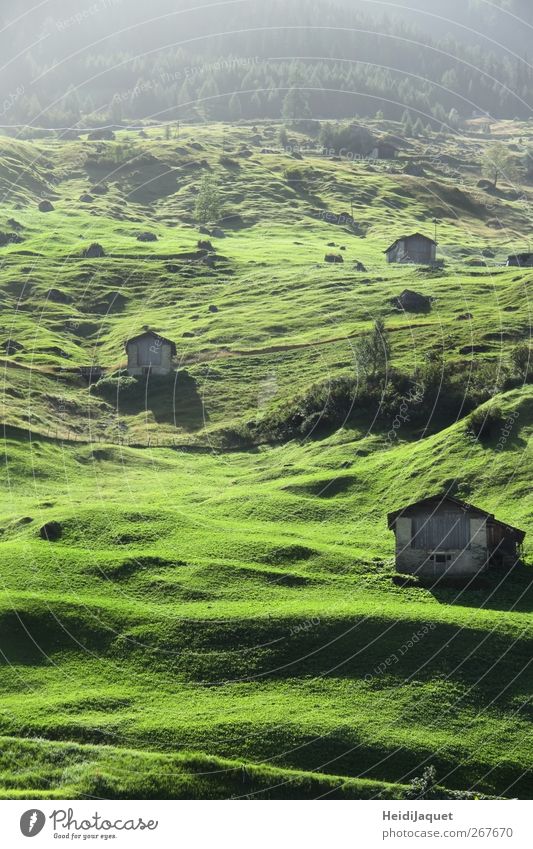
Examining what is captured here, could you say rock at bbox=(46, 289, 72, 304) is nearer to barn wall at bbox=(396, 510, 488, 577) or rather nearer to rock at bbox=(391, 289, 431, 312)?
rock at bbox=(391, 289, 431, 312)

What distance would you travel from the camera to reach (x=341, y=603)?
2413 inches

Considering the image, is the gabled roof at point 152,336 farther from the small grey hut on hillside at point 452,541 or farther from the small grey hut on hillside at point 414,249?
the small grey hut on hillside at point 452,541

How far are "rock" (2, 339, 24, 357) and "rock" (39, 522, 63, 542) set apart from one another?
61.7 metres

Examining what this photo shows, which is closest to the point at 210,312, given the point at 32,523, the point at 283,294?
the point at 283,294

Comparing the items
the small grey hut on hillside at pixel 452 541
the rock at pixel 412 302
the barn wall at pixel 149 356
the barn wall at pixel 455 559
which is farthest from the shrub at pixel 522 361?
the barn wall at pixel 149 356

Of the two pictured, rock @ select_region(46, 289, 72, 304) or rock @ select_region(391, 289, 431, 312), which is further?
rock @ select_region(46, 289, 72, 304)

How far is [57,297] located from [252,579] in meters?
100

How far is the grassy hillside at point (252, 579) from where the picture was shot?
156ft

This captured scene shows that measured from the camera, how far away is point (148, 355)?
423 ft

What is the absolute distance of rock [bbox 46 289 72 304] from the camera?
157 metres

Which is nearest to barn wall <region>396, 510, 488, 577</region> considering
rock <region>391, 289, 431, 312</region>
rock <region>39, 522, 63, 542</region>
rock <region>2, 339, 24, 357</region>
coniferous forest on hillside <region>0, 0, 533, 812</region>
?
coniferous forest on hillside <region>0, 0, 533, 812</region>

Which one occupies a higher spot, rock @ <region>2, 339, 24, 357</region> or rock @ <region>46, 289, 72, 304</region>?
rock @ <region>46, 289, 72, 304</region>

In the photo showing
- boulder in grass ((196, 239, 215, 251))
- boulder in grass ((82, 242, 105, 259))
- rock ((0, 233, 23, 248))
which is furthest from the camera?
rock ((0, 233, 23, 248))
